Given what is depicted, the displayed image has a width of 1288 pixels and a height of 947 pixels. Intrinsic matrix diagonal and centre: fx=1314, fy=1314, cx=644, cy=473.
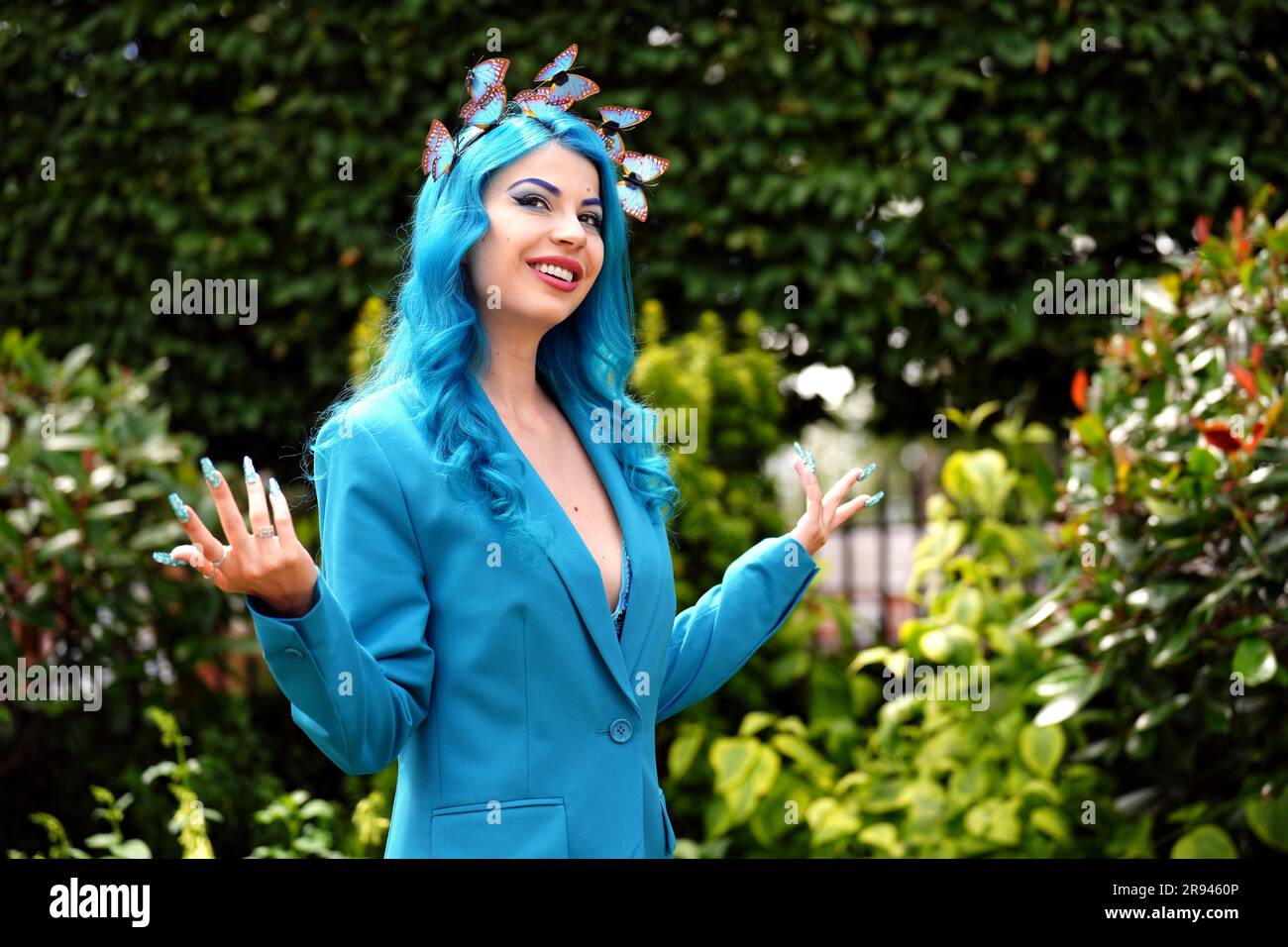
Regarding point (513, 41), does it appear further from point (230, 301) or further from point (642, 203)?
point (642, 203)

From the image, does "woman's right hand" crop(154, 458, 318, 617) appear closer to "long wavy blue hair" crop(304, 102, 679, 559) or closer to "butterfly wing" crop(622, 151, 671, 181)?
"long wavy blue hair" crop(304, 102, 679, 559)

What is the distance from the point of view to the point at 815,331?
5.10 meters

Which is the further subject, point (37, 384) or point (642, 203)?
point (37, 384)

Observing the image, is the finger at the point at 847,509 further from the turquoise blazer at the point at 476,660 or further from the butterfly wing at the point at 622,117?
the butterfly wing at the point at 622,117

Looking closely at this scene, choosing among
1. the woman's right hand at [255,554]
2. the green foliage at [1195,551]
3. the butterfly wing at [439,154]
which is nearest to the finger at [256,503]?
the woman's right hand at [255,554]

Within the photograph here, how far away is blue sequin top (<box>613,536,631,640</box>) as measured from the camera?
5.96 feet

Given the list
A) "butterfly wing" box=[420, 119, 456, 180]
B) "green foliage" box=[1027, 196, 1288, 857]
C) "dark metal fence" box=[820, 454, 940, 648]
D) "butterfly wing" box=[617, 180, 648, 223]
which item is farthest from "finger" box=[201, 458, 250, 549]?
"dark metal fence" box=[820, 454, 940, 648]

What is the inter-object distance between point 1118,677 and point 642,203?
2.07 metres

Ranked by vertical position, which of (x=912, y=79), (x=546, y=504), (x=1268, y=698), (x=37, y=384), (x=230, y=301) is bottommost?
(x=1268, y=698)

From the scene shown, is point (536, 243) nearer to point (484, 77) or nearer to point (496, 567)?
point (484, 77)

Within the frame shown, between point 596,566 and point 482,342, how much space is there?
38 centimetres

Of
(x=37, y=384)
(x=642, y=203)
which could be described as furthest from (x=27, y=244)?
(x=642, y=203)

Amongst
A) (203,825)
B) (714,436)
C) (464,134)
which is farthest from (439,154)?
(714,436)

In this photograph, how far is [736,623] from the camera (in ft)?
6.68
